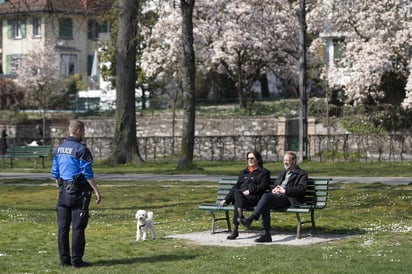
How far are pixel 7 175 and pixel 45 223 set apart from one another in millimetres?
14279

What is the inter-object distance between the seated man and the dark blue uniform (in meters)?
3.14

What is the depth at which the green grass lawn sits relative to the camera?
13.0 m

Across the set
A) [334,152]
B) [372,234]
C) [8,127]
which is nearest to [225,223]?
[372,234]

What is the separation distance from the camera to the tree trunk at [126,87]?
122ft

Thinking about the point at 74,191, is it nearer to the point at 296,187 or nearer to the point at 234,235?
the point at 234,235

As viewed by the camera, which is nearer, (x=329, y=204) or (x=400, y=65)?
(x=329, y=204)

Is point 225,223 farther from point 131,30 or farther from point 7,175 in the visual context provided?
point 131,30

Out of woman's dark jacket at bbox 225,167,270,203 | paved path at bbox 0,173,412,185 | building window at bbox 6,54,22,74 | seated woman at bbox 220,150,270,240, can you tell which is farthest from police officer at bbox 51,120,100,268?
building window at bbox 6,54,22,74

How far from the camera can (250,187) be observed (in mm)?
16094

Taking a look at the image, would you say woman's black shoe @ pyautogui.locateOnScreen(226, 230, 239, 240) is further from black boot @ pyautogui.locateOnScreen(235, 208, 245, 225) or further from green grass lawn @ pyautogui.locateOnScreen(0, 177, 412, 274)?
green grass lawn @ pyautogui.locateOnScreen(0, 177, 412, 274)

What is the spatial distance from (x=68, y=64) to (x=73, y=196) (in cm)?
6417

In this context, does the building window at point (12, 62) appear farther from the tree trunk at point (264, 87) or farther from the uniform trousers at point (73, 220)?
the uniform trousers at point (73, 220)

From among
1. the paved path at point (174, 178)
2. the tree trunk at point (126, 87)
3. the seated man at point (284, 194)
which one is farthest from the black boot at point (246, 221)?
the tree trunk at point (126, 87)

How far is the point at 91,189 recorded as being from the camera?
44.1 feet
